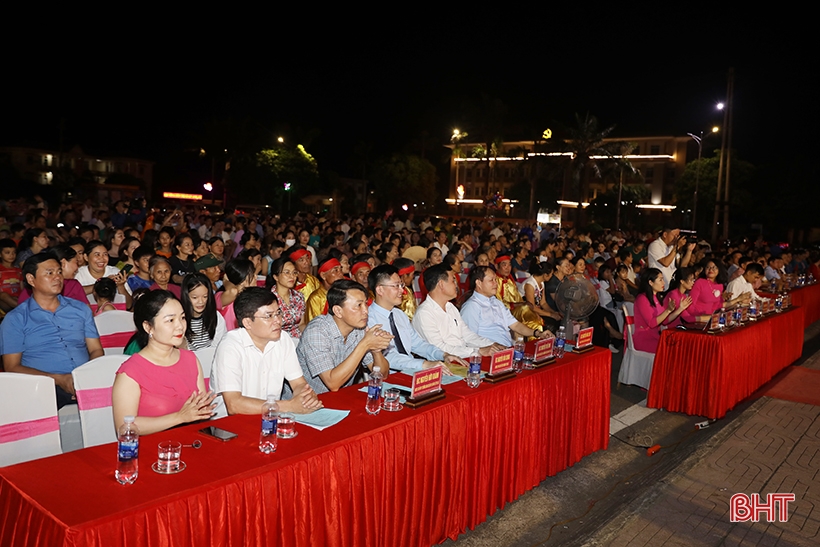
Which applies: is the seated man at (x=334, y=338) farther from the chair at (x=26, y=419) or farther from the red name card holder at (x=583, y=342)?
the red name card holder at (x=583, y=342)

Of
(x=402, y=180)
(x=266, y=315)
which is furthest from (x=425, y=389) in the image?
(x=402, y=180)

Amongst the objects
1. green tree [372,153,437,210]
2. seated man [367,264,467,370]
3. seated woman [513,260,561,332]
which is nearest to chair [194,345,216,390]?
seated man [367,264,467,370]

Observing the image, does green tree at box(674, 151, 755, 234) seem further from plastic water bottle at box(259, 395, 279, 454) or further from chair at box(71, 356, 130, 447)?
plastic water bottle at box(259, 395, 279, 454)

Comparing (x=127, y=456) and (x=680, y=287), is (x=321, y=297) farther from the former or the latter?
(x=127, y=456)

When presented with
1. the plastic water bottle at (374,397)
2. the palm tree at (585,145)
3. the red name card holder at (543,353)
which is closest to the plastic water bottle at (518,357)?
the red name card holder at (543,353)

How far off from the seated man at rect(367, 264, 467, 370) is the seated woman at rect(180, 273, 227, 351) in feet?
3.61

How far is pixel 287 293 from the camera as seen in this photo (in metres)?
5.27

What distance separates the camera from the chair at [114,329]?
15.1 ft

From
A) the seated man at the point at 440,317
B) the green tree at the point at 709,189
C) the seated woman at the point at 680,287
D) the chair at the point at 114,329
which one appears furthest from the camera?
the green tree at the point at 709,189

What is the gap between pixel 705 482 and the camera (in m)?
4.09

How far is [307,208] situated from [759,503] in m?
41.5

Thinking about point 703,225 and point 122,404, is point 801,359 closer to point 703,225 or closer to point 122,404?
point 122,404

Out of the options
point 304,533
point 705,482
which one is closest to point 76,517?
point 304,533

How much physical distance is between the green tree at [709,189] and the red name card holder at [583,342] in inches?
1377
